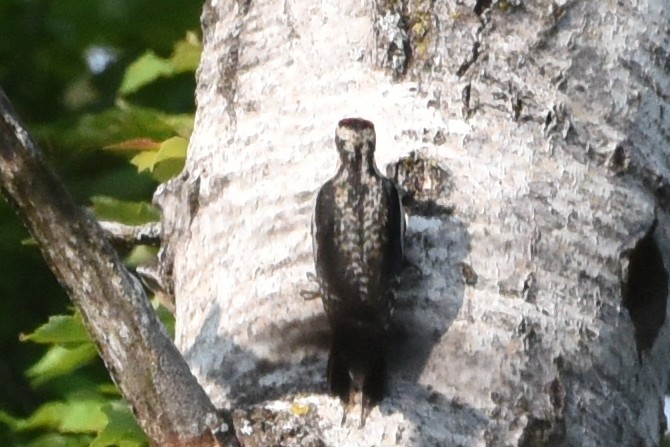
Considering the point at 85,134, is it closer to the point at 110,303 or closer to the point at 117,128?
the point at 117,128

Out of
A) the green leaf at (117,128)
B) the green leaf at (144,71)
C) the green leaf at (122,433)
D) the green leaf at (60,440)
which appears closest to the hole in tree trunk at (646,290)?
the green leaf at (122,433)

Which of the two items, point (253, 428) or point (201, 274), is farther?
point (201, 274)

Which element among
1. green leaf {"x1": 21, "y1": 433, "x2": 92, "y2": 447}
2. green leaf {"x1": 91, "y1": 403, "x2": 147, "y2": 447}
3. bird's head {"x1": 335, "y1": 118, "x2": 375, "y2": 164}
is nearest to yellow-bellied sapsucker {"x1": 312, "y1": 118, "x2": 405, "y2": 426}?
bird's head {"x1": 335, "y1": 118, "x2": 375, "y2": 164}

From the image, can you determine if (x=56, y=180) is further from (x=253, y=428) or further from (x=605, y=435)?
(x=605, y=435)

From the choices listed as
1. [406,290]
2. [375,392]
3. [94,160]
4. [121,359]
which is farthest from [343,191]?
[94,160]

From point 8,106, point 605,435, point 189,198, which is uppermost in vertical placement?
point 8,106

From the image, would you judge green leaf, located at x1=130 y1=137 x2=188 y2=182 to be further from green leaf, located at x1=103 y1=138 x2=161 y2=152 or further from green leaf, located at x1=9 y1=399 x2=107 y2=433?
green leaf, located at x1=9 y1=399 x2=107 y2=433

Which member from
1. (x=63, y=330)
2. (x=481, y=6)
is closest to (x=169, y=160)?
(x=63, y=330)
